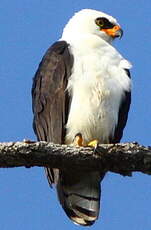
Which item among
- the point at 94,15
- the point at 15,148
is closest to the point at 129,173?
the point at 15,148

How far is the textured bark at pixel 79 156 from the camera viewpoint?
536 centimetres

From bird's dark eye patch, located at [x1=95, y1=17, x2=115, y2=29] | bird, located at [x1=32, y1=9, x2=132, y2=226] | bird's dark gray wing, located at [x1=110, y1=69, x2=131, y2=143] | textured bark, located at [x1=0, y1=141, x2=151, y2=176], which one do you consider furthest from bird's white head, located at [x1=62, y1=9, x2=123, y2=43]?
textured bark, located at [x1=0, y1=141, x2=151, y2=176]

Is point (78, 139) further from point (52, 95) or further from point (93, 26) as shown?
point (93, 26)

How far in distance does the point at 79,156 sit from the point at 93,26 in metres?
3.29

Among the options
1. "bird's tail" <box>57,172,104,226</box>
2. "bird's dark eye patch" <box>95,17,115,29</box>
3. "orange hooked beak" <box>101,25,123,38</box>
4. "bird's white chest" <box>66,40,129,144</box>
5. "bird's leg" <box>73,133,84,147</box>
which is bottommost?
"bird's tail" <box>57,172,104,226</box>

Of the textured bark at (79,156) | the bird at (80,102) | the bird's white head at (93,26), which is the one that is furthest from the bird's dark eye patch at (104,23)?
the textured bark at (79,156)

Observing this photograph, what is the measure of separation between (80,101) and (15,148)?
186 cm

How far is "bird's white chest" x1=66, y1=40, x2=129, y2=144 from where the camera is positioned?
7.10 m

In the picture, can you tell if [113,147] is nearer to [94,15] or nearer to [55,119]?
[55,119]

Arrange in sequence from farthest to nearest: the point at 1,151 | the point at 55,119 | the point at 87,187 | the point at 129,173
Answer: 1. the point at 55,119
2. the point at 87,187
3. the point at 129,173
4. the point at 1,151

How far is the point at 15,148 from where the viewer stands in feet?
17.5

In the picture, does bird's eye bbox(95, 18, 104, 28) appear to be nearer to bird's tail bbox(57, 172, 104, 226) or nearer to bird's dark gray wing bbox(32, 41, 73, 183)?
bird's dark gray wing bbox(32, 41, 73, 183)

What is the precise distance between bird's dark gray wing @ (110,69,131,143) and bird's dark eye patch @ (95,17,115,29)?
115cm

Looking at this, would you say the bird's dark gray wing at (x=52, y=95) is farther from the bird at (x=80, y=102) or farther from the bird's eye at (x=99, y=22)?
the bird's eye at (x=99, y=22)
